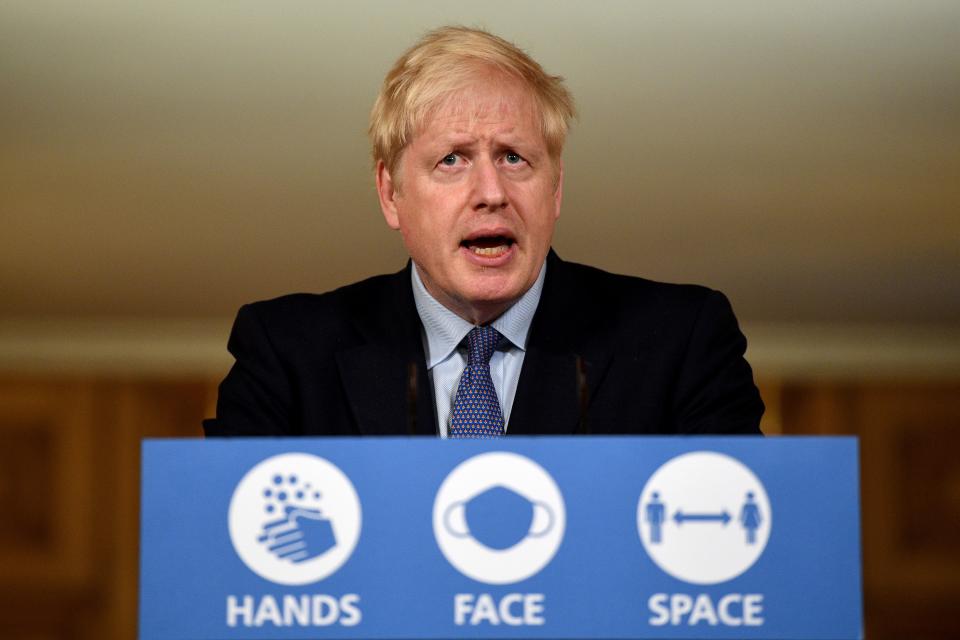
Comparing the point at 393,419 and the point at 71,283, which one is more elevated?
the point at 71,283

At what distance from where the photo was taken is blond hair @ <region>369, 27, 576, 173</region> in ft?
5.22

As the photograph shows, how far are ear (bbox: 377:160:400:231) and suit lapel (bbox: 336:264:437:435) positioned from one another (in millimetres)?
82

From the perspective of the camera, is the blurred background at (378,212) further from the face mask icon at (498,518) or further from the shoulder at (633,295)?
the face mask icon at (498,518)

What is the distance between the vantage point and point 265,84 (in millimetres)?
4621

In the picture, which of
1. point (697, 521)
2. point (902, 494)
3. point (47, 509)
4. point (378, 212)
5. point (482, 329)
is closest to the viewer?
point (697, 521)

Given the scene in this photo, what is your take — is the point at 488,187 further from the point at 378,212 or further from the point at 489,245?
the point at 378,212

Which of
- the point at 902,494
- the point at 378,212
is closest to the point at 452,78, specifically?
the point at 378,212

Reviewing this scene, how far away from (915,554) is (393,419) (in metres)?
8.60

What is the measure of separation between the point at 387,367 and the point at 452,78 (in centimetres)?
36

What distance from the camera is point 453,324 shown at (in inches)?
65.2

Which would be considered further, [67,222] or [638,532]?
[67,222]

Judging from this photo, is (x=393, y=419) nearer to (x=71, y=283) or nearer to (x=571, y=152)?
(x=571, y=152)

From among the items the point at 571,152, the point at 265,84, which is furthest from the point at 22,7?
the point at 571,152

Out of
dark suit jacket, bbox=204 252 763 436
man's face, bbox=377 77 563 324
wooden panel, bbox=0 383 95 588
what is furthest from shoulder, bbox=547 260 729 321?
wooden panel, bbox=0 383 95 588
